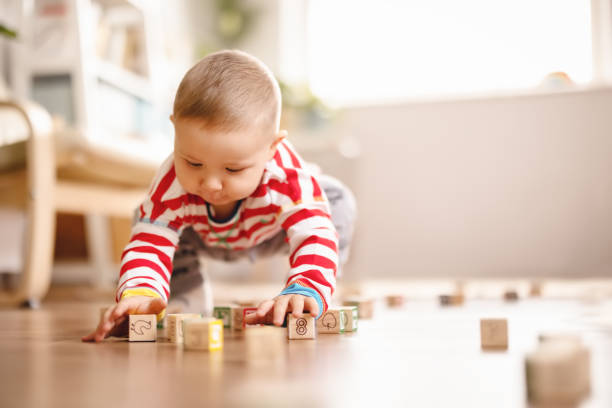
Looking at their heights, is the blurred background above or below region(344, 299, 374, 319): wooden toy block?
above

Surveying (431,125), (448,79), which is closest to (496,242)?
(431,125)

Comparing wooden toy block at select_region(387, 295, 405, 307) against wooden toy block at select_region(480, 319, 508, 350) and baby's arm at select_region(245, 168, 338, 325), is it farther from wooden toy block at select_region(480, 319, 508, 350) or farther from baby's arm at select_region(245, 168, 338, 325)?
wooden toy block at select_region(480, 319, 508, 350)

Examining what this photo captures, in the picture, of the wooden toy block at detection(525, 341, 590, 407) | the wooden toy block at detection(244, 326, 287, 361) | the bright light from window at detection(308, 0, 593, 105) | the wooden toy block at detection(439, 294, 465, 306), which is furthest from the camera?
the bright light from window at detection(308, 0, 593, 105)

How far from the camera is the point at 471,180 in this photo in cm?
343

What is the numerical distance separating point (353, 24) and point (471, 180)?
1162mm

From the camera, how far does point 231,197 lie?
1.03m

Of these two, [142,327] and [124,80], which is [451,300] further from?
[124,80]

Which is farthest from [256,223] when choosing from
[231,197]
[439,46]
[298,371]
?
[439,46]

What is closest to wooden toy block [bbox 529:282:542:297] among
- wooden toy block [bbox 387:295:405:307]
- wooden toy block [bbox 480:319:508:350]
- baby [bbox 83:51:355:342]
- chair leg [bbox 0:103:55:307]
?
wooden toy block [bbox 387:295:405:307]

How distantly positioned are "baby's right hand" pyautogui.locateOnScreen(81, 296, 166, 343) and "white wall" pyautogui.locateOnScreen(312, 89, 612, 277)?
2430 mm

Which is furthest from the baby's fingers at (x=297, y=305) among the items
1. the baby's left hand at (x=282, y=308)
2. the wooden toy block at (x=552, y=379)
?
the wooden toy block at (x=552, y=379)

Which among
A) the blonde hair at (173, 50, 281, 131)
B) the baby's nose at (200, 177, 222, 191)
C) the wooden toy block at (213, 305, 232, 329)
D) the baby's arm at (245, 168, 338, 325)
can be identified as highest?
the blonde hair at (173, 50, 281, 131)

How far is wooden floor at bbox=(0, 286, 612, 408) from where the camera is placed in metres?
0.51

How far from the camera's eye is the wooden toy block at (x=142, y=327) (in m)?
0.92
